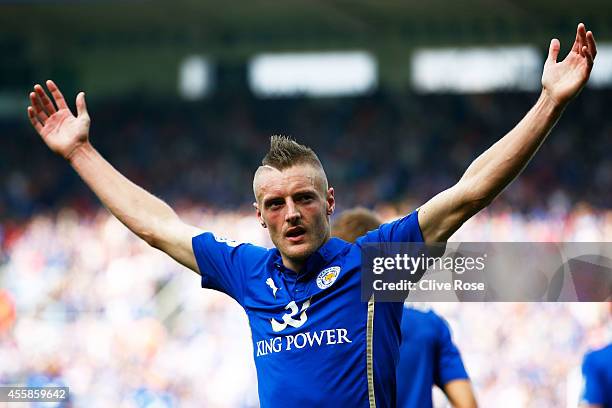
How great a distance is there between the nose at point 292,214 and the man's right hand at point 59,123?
38.8 inches

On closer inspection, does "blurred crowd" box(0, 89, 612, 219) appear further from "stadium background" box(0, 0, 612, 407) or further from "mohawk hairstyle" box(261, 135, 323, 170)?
"mohawk hairstyle" box(261, 135, 323, 170)

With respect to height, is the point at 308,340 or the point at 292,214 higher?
the point at 292,214

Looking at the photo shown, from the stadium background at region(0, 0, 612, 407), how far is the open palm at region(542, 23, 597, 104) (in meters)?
6.03

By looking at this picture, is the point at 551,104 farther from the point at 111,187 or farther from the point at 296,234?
the point at 111,187

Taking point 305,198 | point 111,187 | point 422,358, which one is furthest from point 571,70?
point 422,358

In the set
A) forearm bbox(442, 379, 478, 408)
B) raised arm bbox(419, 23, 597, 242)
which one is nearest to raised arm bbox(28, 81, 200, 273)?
raised arm bbox(419, 23, 597, 242)

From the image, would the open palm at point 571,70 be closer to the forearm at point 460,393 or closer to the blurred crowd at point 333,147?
the forearm at point 460,393

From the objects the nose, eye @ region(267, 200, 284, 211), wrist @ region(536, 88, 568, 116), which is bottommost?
the nose

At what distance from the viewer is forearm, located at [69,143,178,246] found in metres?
3.97

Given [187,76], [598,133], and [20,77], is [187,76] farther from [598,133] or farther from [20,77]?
[598,133]

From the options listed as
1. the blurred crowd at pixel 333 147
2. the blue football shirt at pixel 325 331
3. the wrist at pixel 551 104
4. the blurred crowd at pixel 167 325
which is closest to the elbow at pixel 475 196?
the blue football shirt at pixel 325 331

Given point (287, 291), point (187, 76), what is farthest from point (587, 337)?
point (187, 76)

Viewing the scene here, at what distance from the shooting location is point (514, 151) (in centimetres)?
324

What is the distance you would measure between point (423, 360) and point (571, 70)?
2.02 metres
